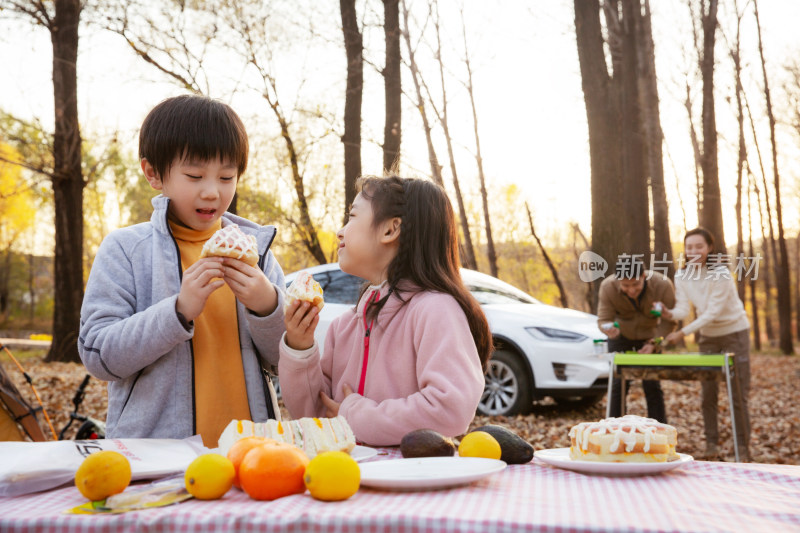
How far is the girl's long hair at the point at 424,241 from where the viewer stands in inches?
86.0

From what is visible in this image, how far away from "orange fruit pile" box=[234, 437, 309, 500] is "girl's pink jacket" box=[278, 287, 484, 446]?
1.80 ft

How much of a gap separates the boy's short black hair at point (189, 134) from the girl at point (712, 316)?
6242mm

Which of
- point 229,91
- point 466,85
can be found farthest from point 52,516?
point 466,85

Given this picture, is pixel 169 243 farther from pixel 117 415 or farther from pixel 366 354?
pixel 366 354

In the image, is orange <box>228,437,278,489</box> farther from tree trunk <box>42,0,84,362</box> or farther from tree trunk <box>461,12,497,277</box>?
tree trunk <box>461,12,497,277</box>

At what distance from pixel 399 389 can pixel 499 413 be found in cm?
647

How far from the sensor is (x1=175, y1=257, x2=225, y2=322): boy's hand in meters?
1.86

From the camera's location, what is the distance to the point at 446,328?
6.48ft

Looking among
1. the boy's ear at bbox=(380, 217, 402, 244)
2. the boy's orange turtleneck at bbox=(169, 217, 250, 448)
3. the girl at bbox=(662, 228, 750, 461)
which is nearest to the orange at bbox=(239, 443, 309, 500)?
the boy's orange turtleneck at bbox=(169, 217, 250, 448)

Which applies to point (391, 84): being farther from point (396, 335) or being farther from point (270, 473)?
point (270, 473)

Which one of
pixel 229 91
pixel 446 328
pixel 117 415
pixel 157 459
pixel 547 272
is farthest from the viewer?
pixel 547 272

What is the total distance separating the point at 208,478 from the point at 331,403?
0.83m

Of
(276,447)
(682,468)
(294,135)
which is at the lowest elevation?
(682,468)

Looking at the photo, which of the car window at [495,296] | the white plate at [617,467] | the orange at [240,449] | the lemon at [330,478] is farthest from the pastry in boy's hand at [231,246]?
the car window at [495,296]
